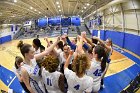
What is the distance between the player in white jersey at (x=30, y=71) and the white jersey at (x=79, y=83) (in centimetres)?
61

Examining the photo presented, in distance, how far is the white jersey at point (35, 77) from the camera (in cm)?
329

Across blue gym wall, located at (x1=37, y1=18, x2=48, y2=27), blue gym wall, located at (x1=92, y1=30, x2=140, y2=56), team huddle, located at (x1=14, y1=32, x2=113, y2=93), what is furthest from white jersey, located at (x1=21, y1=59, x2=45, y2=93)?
blue gym wall, located at (x1=37, y1=18, x2=48, y2=27)

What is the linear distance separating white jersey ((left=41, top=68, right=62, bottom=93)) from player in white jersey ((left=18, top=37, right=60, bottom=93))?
0.68 feet

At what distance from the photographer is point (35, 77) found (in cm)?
334

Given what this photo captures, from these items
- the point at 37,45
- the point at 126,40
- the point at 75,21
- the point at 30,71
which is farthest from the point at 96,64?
the point at 75,21

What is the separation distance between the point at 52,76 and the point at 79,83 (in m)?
0.44

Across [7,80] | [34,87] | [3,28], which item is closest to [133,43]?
[7,80]

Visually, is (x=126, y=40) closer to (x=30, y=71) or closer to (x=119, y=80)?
(x=119, y=80)

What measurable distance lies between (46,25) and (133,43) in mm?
35734

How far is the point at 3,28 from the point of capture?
120 feet

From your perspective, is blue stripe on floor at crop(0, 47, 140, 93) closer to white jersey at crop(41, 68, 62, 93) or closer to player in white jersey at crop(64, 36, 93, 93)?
white jersey at crop(41, 68, 62, 93)

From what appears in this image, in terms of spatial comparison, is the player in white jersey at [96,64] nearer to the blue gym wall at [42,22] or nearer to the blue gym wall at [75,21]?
the blue gym wall at [75,21]

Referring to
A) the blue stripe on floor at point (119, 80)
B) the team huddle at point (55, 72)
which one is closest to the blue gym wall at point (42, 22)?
the blue stripe on floor at point (119, 80)

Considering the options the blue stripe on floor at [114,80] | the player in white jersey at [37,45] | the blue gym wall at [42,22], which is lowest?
the blue stripe on floor at [114,80]
